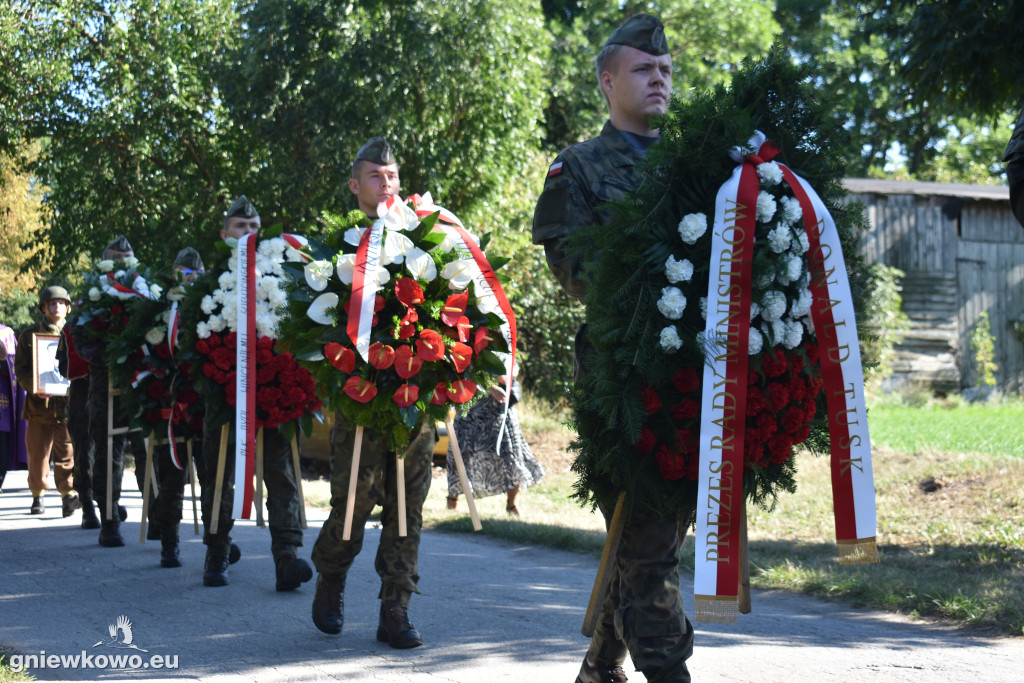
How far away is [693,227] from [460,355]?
188 cm

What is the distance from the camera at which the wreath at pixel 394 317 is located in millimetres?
4941

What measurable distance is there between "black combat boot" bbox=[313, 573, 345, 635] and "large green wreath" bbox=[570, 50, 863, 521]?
2.11 meters

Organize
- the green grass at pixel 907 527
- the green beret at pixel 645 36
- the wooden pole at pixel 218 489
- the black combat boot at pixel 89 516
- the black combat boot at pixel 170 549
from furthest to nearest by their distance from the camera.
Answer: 1. the black combat boot at pixel 89 516
2. the black combat boot at pixel 170 549
3. the wooden pole at pixel 218 489
4. the green grass at pixel 907 527
5. the green beret at pixel 645 36

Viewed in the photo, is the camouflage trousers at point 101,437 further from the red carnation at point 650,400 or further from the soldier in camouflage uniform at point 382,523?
the red carnation at point 650,400

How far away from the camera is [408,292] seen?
497 centimetres

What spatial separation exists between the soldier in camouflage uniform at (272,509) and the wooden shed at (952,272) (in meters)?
19.8

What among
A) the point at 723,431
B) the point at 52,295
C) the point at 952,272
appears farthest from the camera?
the point at 952,272

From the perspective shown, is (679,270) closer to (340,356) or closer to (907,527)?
(340,356)

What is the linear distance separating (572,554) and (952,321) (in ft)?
61.9

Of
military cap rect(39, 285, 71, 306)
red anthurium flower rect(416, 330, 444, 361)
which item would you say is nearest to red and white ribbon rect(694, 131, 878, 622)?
red anthurium flower rect(416, 330, 444, 361)

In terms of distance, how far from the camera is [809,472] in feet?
40.0

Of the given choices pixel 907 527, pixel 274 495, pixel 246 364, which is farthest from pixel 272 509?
pixel 907 527

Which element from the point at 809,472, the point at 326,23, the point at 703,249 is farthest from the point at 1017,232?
the point at 703,249


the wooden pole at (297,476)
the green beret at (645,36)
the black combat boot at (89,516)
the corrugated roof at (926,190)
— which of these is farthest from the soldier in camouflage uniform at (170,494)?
the corrugated roof at (926,190)
